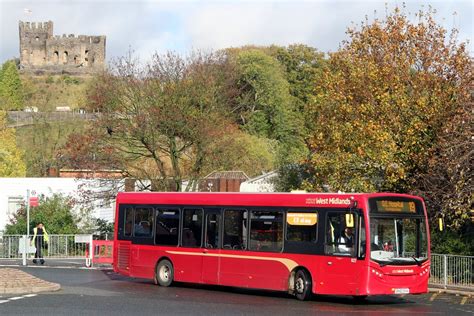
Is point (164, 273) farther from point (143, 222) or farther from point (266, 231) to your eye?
point (266, 231)

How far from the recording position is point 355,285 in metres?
23.3

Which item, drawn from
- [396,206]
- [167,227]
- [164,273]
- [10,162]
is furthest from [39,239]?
[10,162]

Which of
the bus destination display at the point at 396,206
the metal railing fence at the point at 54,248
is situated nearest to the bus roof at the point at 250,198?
the bus destination display at the point at 396,206

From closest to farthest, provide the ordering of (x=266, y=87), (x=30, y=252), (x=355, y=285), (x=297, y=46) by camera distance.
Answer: (x=355, y=285), (x=30, y=252), (x=266, y=87), (x=297, y=46)

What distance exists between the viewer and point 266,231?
84.5 ft

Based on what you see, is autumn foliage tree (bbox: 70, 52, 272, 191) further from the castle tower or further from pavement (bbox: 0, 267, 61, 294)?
the castle tower

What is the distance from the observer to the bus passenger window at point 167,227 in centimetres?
2833

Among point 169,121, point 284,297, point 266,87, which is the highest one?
point 266,87

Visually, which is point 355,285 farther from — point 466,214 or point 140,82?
point 140,82

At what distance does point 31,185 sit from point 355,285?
34228mm

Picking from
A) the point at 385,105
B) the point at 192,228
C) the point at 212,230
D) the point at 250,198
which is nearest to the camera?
the point at 250,198

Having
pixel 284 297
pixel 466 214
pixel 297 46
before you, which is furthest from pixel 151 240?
pixel 297 46

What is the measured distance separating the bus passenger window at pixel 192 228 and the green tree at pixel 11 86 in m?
120

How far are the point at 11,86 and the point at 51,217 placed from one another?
10779cm
